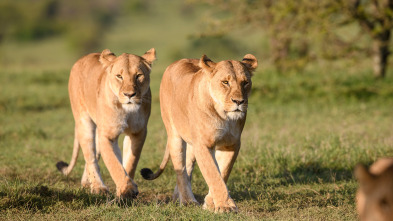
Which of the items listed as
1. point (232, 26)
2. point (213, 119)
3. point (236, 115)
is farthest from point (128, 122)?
point (232, 26)

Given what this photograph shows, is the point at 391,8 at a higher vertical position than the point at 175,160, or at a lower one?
higher

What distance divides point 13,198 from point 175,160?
1346 millimetres

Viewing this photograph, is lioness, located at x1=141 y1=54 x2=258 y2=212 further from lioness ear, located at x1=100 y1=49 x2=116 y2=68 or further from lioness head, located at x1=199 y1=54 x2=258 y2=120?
lioness ear, located at x1=100 y1=49 x2=116 y2=68

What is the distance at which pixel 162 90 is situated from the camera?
5801 mm

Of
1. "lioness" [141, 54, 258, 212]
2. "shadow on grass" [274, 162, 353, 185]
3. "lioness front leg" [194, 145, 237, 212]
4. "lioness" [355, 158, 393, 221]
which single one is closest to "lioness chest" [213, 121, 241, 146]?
"lioness" [141, 54, 258, 212]

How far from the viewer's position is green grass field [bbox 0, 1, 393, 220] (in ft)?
15.9

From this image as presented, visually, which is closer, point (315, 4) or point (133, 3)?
A: point (315, 4)

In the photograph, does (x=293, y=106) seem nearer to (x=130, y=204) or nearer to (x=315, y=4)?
(x=315, y=4)

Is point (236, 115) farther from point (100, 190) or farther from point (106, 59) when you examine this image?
point (100, 190)

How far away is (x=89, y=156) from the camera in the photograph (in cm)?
622

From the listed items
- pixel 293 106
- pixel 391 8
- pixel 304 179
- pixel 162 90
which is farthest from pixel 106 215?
pixel 391 8

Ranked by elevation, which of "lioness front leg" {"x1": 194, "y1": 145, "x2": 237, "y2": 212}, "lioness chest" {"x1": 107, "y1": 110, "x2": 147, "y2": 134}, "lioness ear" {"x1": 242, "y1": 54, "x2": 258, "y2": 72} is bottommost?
"lioness front leg" {"x1": 194, "y1": 145, "x2": 237, "y2": 212}

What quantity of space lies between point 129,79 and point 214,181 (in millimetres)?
1262

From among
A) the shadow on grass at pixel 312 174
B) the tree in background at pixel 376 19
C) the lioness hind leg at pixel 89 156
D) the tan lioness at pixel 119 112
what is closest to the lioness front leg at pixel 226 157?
the tan lioness at pixel 119 112
